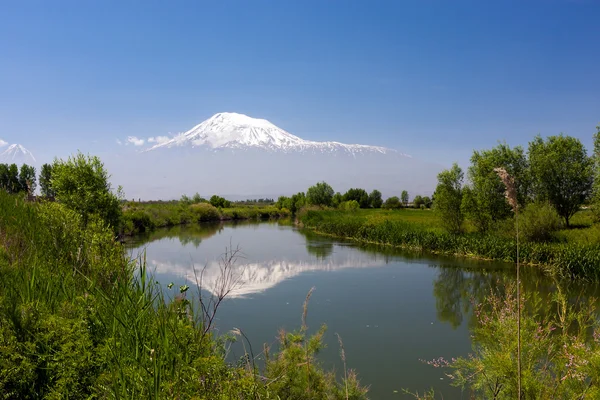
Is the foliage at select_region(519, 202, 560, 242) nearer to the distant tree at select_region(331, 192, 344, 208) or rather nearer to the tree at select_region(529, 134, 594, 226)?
the tree at select_region(529, 134, 594, 226)

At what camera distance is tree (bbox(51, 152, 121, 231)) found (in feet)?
45.1

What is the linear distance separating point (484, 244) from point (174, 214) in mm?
33596

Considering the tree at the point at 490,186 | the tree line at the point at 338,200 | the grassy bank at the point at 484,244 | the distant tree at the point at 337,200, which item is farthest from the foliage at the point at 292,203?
the tree at the point at 490,186

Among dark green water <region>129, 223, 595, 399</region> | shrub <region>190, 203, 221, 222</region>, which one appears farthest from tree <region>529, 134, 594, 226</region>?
shrub <region>190, 203, 221, 222</region>

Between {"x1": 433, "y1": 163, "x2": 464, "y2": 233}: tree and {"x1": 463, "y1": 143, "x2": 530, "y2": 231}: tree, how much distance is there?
1.61 feet

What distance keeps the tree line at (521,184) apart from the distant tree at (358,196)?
50.0 metres

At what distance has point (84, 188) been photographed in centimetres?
1405

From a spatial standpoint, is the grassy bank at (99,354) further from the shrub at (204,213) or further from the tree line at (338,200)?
the tree line at (338,200)

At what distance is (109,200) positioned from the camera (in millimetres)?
14789

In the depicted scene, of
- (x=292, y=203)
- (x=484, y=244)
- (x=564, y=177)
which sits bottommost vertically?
(x=484, y=244)

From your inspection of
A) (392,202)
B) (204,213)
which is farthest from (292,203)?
(204,213)

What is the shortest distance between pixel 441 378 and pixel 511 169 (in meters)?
21.6

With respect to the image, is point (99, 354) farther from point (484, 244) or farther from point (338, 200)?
point (338, 200)

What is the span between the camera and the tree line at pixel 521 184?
22.1 m
